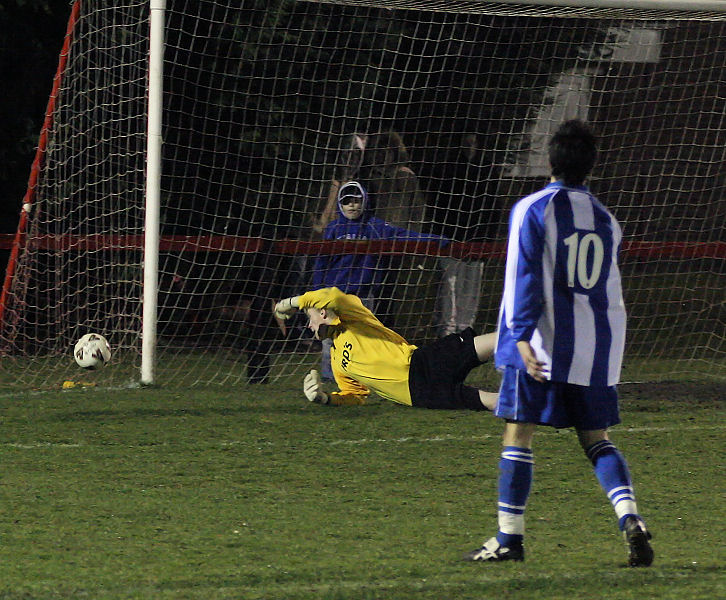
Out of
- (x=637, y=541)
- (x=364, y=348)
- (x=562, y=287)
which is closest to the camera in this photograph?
(x=637, y=541)

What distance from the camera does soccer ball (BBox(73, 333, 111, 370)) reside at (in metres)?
8.19

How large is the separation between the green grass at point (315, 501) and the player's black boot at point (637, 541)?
0.12 feet

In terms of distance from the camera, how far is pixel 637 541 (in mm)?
4066

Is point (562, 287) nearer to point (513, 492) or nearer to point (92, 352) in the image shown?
point (513, 492)

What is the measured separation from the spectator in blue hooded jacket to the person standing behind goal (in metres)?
4.31

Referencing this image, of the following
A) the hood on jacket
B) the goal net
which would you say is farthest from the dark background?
the hood on jacket

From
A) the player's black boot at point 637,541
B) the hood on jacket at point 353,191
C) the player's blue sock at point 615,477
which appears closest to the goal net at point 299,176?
the hood on jacket at point 353,191

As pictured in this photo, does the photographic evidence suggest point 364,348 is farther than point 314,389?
No

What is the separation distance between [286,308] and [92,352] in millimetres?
1422

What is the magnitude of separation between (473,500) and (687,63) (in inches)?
416

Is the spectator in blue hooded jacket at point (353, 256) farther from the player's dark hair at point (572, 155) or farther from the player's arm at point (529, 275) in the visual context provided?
the player's arm at point (529, 275)

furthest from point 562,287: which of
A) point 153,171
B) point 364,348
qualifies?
point 153,171

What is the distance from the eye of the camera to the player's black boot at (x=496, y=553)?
4184mm

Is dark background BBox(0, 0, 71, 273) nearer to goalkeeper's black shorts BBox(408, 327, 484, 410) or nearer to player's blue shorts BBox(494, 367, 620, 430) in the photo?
goalkeeper's black shorts BBox(408, 327, 484, 410)
